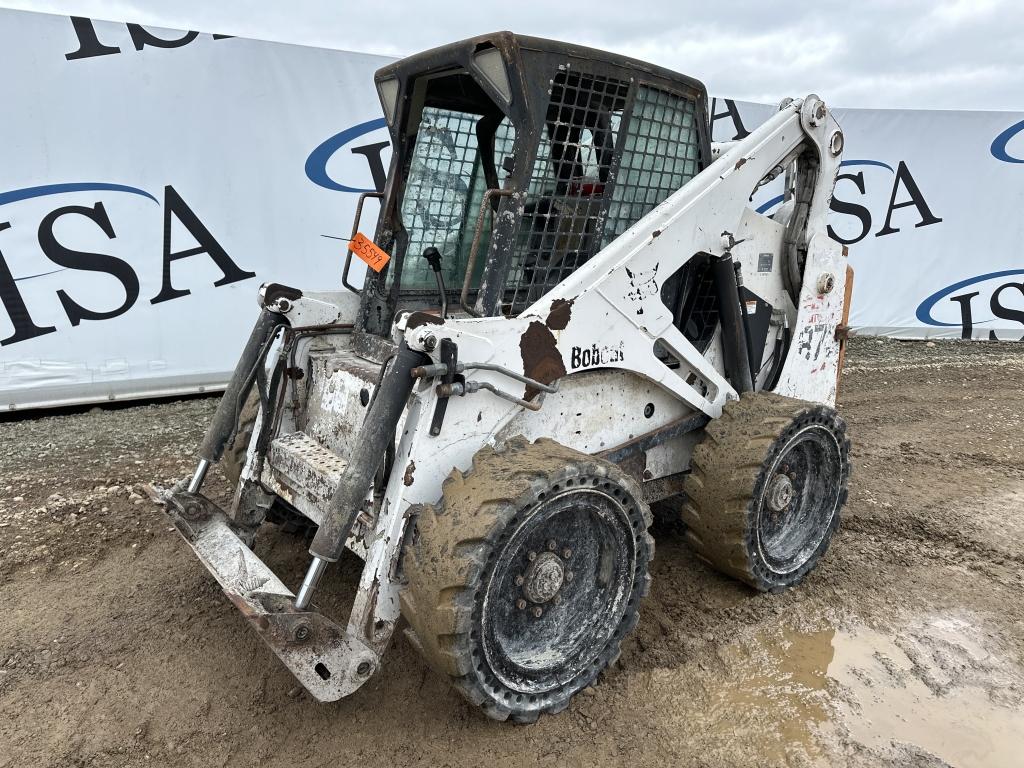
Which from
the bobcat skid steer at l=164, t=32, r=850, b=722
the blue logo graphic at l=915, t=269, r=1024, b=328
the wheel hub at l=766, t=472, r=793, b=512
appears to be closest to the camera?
the bobcat skid steer at l=164, t=32, r=850, b=722

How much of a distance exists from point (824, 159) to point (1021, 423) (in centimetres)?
399

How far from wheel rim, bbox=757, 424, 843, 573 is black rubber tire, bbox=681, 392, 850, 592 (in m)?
0.02

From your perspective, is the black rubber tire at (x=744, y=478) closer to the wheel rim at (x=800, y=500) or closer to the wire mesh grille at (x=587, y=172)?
the wheel rim at (x=800, y=500)

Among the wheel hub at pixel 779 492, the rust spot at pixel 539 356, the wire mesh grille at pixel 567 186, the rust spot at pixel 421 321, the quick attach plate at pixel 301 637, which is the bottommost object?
the quick attach plate at pixel 301 637

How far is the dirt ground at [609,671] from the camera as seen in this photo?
98.5 inches

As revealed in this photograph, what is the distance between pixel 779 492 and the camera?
335cm

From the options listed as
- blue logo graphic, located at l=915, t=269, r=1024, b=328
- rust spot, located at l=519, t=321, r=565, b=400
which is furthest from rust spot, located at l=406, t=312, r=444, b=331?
blue logo graphic, located at l=915, t=269, r=1024, b=328

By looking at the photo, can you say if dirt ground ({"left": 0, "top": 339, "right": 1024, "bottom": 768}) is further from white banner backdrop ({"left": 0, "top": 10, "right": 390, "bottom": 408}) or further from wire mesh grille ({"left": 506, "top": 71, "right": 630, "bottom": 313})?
white banner backdrop ({"left": 0, "top": 10, "right": 390, "bottom": 408})

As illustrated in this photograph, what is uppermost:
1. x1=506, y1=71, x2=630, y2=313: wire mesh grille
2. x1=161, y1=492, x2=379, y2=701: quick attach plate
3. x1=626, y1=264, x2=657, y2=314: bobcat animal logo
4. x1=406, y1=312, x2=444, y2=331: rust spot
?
x1=506, y1=71, x2=630, y2=313: wire mesh grille

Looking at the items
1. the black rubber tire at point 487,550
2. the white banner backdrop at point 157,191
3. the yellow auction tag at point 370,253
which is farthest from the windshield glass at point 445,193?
the white banner backdrop at point 157,191

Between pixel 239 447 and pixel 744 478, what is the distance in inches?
89.4

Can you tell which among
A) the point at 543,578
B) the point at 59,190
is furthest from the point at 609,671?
the point at 59,190

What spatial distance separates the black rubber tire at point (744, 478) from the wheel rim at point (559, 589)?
0.66 meters

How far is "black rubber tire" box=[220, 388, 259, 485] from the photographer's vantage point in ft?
11.2
